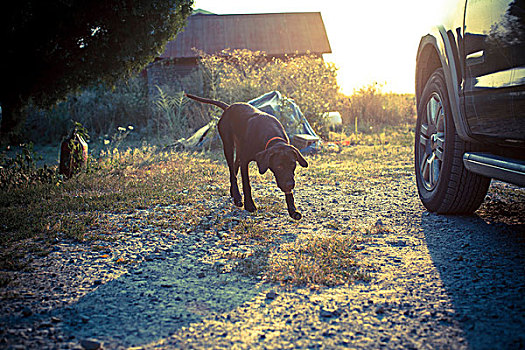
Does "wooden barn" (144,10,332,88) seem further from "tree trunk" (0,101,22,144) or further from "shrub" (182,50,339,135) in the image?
"tree trunk" (0,101,22,144)

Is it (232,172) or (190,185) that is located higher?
(232,172)

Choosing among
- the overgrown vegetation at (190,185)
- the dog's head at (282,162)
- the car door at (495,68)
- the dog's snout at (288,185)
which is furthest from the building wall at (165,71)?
the car door at (495,68)

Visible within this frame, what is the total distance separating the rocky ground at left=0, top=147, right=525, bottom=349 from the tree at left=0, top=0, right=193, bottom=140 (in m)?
3.01

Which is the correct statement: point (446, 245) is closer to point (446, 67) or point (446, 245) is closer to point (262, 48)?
point (446, 67)

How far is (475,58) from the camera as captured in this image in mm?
3006

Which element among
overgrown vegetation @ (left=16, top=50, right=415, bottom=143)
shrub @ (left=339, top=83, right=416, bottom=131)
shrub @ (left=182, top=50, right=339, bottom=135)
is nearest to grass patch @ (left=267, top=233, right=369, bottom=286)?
overgrown vegetation @ (left=16, top=50, right=415, bottom=143)

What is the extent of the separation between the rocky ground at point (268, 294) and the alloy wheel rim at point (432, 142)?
411mm

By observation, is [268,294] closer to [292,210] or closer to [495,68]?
[292,210]

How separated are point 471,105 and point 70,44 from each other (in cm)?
524

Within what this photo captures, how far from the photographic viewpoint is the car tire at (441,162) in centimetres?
358

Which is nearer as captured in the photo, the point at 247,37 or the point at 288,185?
the point at 288,185

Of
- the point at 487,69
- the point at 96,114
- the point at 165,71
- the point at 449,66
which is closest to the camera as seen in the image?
the point at 487,69

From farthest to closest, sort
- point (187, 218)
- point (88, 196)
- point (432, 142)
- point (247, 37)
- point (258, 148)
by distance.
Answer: point (247, 37), point (88, 196), point (258, 148), point (187, 218), point (432, 142)

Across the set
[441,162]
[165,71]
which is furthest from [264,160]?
[165,71]
